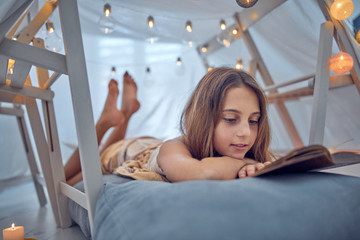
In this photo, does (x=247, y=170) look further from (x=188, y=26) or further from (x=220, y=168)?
(x=188, y=26)

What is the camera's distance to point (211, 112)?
757 mm

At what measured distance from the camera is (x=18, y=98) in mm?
1222

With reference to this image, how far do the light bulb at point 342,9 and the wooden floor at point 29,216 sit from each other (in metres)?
1.33

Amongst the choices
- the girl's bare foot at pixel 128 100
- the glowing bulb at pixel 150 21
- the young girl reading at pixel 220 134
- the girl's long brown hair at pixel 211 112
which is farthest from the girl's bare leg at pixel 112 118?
the girl's long brown hair at pixel 211 112

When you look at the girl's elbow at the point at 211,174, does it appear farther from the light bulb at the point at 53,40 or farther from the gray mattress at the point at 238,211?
the light bulb at the point at 53,40

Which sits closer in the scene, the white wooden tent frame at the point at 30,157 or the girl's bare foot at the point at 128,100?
the white wooden tent frame at the point at 30,157

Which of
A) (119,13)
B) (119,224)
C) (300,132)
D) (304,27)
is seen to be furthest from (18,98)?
(300,132)

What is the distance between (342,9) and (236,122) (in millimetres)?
729

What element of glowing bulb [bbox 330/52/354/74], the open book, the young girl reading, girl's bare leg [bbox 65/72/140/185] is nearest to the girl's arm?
the young girl reading

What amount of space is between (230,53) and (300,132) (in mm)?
858

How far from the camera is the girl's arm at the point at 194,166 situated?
605mm

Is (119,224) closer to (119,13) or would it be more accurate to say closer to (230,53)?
(119,13)

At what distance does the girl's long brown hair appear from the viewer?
76 cm

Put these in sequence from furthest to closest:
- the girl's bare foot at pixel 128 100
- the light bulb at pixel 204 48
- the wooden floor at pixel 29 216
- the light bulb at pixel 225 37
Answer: the light bulb at pixel 204 48, the girl's bare foot at pixel 128 100, the light bulb at pixel 225 37, the wooden floor at pixel 29 216
